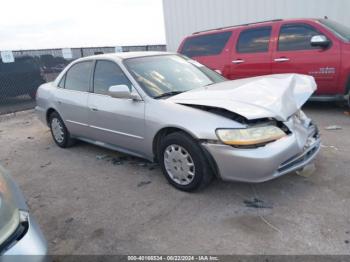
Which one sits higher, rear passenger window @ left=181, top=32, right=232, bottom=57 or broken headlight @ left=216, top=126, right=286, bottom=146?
rear passenger window @ left=181, top=32, right=232, bottom=57

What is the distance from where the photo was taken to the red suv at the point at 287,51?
569 centimetres

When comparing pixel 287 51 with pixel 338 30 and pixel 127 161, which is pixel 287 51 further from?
pixel 127 161

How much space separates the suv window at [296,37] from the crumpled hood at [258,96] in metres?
2.51

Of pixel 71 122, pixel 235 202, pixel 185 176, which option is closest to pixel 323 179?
pixel 235 202

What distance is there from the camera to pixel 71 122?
16.1 feet

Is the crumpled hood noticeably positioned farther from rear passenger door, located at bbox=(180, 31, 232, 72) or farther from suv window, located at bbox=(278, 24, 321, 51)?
rear passenger door, located at bbox=(180, 31, 232, 72)

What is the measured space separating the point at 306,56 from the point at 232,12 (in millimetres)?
4589

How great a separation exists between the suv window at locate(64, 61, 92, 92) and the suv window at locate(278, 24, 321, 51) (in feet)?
12.7

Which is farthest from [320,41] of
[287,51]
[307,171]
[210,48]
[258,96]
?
[258,96]

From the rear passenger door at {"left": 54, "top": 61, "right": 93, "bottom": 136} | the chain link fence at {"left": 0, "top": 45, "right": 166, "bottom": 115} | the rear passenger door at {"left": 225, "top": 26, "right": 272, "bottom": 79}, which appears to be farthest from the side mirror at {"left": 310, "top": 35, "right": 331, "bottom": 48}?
the chain link fence at {"left": 0, "top": 45, "right": 166, "bottom": 115}

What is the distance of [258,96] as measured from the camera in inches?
126

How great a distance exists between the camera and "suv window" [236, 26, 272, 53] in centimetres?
649

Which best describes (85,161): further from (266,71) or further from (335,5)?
(335,5)

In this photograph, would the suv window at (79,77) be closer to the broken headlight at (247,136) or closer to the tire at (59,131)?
the tire at (59,131)
